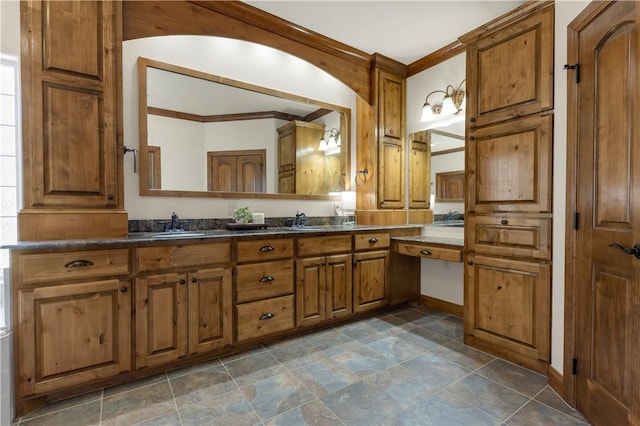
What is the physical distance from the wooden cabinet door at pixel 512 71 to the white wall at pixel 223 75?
1.58 meters

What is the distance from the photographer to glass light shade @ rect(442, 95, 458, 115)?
10.6ft

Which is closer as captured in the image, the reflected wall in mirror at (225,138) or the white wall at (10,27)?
the white wall at (10,27)

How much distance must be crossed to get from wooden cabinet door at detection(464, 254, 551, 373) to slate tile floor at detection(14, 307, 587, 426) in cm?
12

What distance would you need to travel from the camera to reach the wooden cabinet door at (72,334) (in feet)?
5.47

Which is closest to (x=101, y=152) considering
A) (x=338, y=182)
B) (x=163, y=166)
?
(x=163, y=166)

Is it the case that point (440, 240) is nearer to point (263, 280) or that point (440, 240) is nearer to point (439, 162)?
point (439, 162)

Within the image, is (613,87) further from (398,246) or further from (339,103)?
(339,103)

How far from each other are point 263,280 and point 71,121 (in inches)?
67.1

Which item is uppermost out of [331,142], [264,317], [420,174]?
[331,142]

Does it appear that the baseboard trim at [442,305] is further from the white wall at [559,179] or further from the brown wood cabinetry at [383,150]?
the white wall at [559,179]

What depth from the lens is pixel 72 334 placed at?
69.8 inches

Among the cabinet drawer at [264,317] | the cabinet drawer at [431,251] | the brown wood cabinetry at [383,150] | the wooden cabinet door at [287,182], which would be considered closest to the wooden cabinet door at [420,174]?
the brown wood cabinetry at [383,150]

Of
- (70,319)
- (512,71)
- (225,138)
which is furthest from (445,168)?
(70,319)

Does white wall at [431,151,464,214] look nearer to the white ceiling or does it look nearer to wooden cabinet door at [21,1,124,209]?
the white ceiling
